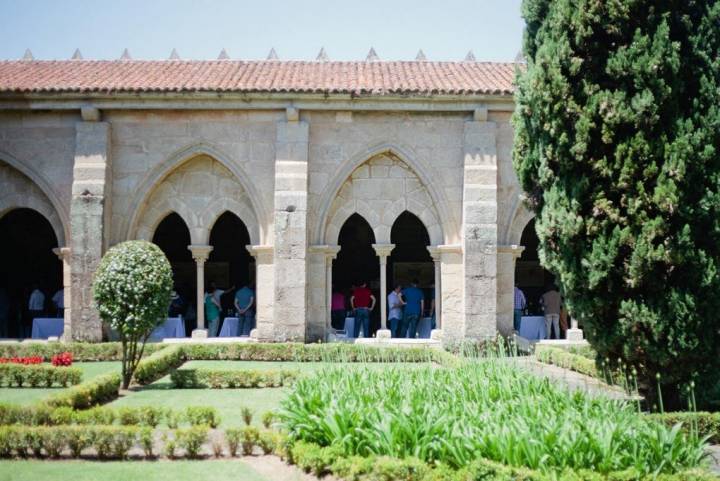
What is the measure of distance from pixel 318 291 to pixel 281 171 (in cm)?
245

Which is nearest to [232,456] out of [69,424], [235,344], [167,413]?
[167,413]

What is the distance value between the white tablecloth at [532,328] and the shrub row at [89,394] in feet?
29.0

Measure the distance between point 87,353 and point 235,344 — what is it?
8.41 feet

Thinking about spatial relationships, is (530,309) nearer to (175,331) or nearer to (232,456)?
(175,331)

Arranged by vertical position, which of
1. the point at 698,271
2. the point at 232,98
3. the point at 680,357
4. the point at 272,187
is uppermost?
the point at 232,98

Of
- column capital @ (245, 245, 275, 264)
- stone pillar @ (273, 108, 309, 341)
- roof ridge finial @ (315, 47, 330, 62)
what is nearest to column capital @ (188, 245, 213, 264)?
column capital @ (245, 245, 275, 264)

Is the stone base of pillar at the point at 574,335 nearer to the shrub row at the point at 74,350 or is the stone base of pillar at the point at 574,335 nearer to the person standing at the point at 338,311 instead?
the person standing at the point at 338,311

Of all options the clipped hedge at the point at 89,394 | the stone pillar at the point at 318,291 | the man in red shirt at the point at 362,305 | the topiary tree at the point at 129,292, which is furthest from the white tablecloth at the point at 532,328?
the clipped hedge at the point at 89,394

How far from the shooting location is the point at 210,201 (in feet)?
51.0

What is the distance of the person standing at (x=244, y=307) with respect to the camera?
53.5 ft

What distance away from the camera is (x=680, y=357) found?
853 cm

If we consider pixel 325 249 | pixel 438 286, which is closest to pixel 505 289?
pixel 438 286

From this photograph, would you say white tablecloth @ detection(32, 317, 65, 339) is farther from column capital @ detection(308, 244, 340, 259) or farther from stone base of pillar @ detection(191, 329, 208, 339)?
column capital @ detection(308, 244, 340, 259)

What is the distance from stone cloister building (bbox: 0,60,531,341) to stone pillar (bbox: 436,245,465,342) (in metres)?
0.02
